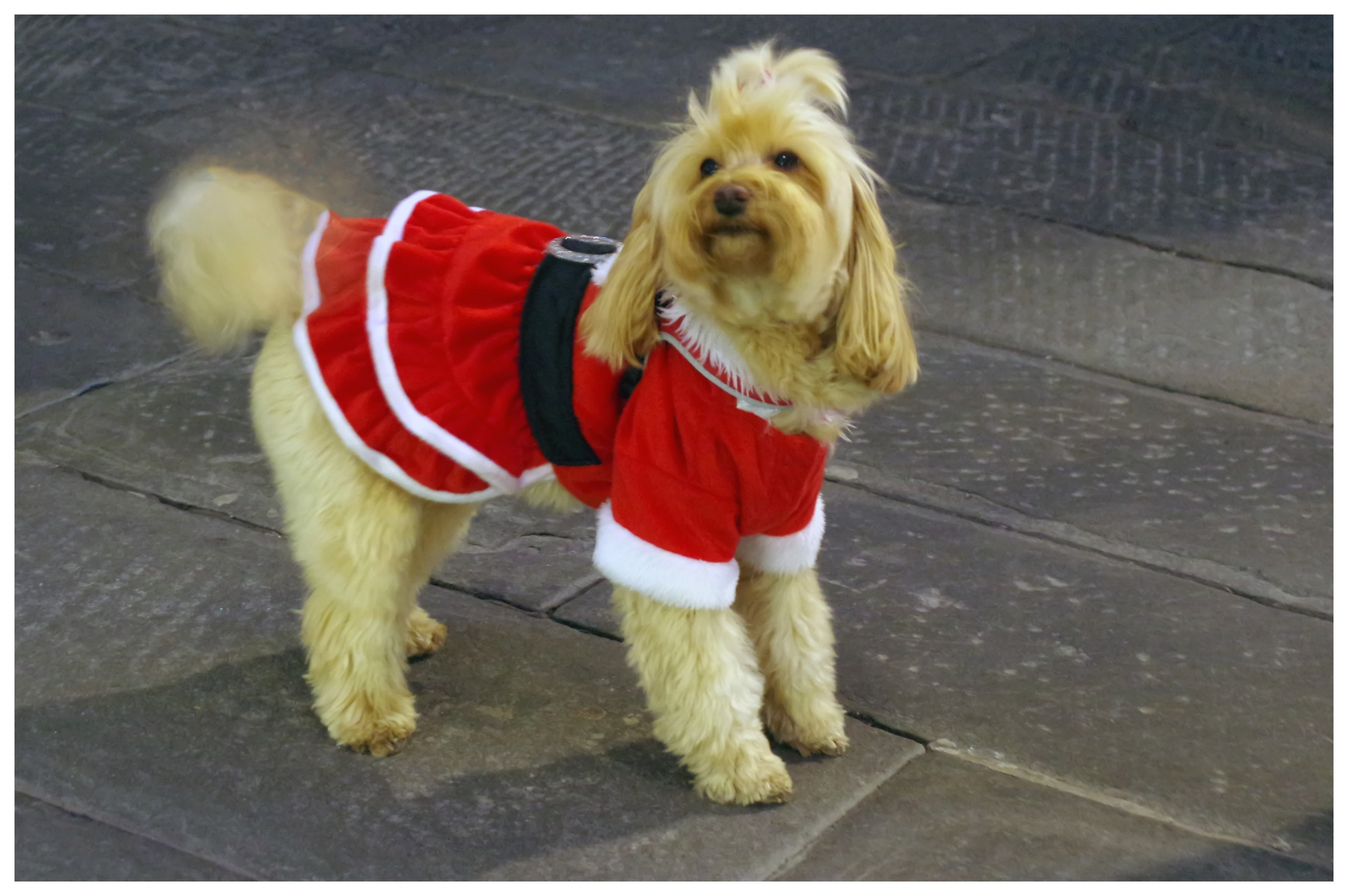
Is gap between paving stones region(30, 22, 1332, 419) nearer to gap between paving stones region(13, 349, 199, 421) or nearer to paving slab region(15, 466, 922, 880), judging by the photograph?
gap between paving stones region(13, 349, 199, 421)

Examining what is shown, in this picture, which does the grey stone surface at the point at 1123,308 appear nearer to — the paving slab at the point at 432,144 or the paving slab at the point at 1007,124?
the paving slab at the point at 1007,124

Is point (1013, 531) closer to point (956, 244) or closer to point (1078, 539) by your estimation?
point (1078, 539)

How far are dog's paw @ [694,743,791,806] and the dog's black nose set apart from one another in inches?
49.5

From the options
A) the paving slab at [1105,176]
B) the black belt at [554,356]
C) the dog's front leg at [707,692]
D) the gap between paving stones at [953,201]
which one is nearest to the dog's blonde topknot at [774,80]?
the black belt at [554,356]

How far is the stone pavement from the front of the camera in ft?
10.8

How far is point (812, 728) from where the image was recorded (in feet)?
11.5

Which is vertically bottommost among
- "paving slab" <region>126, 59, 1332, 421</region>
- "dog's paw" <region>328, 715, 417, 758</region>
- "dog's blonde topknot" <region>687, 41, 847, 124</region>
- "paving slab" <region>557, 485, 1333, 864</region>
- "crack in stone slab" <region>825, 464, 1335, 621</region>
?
"dog's paw" <region>328, 715, 417, 758</region>

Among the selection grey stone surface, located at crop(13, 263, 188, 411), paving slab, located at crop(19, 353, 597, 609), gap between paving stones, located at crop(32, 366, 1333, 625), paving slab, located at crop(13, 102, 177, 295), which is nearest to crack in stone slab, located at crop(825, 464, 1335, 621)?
gap between paving stones, located at crop(32, 366, 1333, 625)

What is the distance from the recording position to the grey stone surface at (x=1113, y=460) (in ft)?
15.2

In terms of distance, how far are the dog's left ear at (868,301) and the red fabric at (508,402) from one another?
0.26 m

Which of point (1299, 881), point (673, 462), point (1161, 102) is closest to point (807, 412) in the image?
point (673, 462)

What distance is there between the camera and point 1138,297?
6238 millimetres

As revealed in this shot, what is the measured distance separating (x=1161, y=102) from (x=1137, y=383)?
2950 millimetres

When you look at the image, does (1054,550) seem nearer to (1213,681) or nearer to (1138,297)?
(1213,681)
